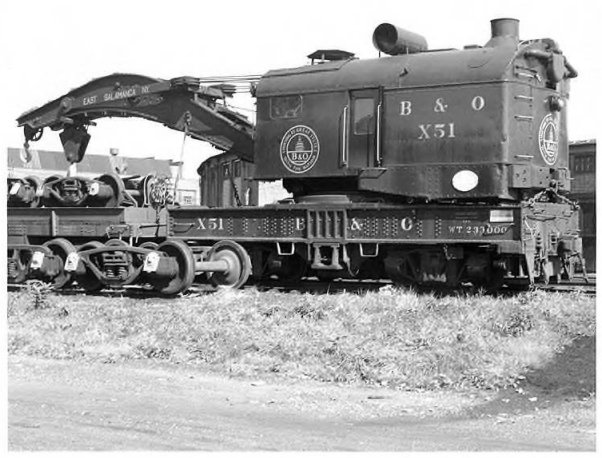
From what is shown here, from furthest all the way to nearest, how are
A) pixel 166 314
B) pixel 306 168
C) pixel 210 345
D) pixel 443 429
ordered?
pixel 306 168, pixel 166 314, pixel 210 345, pixel 443 429

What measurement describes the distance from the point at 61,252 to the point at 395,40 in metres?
6.76

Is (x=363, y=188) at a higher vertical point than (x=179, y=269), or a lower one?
higher

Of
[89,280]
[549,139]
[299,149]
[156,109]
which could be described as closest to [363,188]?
[299,149]

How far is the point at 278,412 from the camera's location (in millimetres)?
8477

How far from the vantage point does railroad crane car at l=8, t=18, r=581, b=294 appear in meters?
14.2

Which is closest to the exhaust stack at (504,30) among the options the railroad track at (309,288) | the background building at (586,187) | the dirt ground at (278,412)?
the railroad track at (309,288)

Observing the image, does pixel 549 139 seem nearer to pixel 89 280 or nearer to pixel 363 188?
pixel 363 188

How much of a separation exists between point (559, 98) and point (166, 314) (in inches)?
276

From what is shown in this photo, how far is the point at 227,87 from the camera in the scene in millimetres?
17250

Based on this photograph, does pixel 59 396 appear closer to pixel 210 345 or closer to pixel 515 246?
pixel 210 345

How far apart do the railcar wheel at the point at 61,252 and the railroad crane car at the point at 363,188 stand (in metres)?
0.03

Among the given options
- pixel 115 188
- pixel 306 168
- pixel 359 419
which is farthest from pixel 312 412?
pixel 115 188

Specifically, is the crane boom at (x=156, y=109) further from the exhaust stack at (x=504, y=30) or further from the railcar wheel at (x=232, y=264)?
the exhaust stack at (x=504, y=30)

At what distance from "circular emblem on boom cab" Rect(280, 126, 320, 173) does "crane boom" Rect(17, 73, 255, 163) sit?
1.20m
